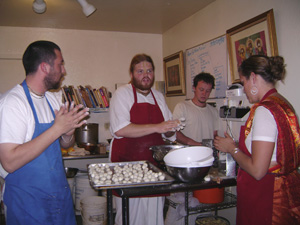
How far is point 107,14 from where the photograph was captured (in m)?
3.88

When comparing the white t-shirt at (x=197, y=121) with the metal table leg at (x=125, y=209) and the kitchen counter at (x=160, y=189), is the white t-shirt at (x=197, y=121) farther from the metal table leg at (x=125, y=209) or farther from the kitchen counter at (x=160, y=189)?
the metal table leg at (x=125, y=209)

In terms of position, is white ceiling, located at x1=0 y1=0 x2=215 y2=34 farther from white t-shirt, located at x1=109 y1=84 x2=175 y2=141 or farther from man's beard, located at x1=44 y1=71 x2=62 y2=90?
man's beard, located at x1=44 y1=71 x2=62 y2=90

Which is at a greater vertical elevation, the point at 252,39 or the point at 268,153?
the point at 252,39

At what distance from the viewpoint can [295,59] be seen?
2.28 meters

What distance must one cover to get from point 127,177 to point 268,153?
87 centimetres

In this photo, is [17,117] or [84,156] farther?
[84,156]

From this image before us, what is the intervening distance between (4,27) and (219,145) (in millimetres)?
4173

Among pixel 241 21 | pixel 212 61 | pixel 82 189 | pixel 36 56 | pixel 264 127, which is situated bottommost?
pixel 82 189

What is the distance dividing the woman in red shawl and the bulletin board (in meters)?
1.62

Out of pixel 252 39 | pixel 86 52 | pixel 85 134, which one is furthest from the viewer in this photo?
pixel 86 52

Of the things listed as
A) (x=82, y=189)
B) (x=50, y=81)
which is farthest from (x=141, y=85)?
(x=82, y=189)

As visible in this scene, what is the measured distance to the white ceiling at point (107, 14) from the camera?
3.43 meters

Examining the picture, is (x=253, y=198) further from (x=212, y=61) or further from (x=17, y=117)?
(x=212, y=61)

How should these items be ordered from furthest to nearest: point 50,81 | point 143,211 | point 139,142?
point 139,142 < point 143,211 < point 50,81
